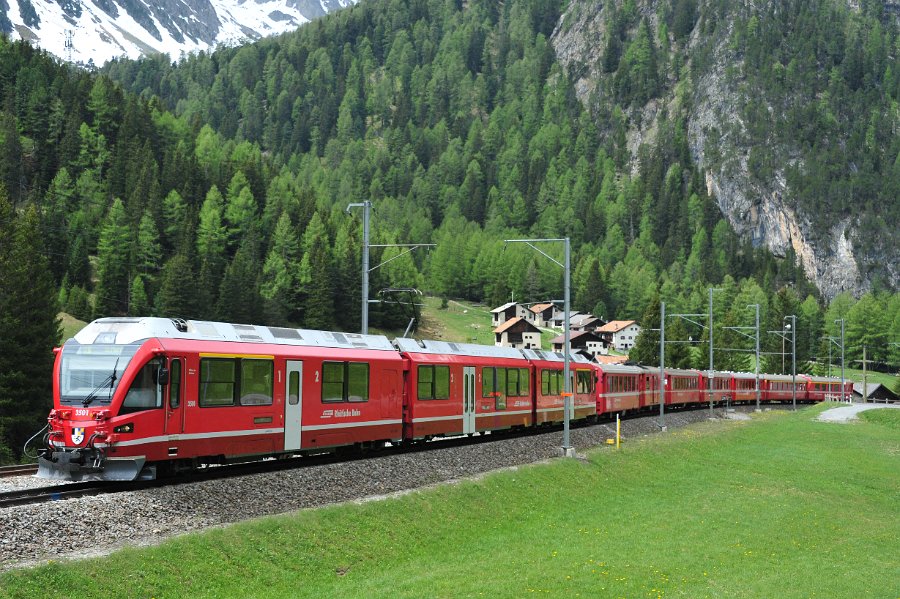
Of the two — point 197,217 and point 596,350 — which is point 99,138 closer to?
point 197,217

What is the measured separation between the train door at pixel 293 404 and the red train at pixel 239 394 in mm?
38

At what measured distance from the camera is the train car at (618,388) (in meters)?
55.4

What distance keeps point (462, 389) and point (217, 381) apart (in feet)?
47.2

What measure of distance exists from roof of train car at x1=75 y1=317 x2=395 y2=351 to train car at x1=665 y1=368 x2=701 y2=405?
4920 cm

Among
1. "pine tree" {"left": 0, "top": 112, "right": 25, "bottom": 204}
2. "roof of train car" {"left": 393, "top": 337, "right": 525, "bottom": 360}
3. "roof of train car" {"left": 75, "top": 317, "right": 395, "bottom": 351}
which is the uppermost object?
"pine tree" {"left": 0, "top": 112, "right": 25, "bottom": 204}

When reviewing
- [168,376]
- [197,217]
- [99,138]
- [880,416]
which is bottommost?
[880,416]

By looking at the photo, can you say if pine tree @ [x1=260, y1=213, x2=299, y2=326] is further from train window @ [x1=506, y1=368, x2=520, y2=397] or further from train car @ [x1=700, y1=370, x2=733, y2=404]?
train window @ [x1=506, y1=368, x2=520, y2=397]

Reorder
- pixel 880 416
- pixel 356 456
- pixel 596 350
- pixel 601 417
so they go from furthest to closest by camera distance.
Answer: pixel 596 350, pixel 880 416, pixel 601 417, pixel 356 456

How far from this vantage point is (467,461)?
30641 mm

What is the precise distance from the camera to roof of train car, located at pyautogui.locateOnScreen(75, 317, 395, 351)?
855 inches

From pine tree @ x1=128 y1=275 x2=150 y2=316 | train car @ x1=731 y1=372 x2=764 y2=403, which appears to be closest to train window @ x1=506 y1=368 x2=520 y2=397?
train car @ x1=731 y1=372 x2=764 y2=403

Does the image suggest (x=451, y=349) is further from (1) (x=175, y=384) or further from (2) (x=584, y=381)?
(2) (x=584, y=381)

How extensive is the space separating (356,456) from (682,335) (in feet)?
448

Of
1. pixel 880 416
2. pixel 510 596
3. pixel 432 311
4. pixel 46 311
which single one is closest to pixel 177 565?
pixel 510 596
